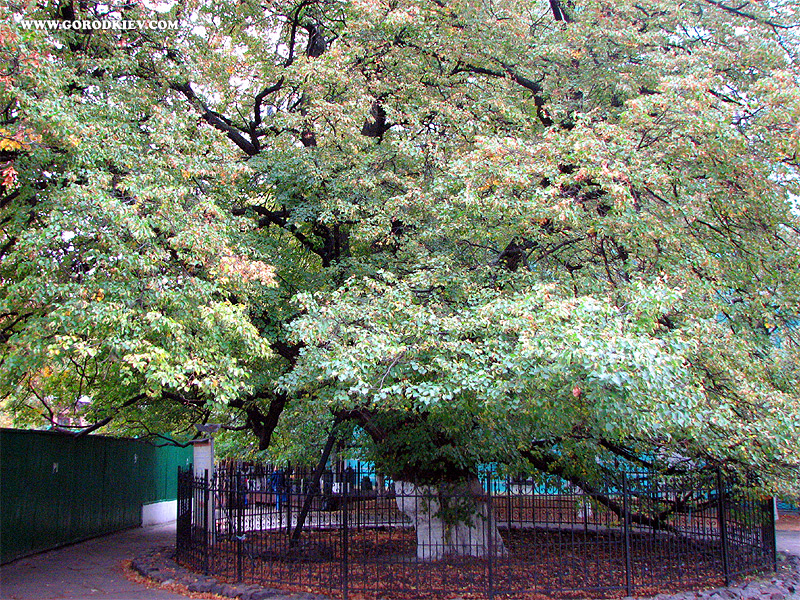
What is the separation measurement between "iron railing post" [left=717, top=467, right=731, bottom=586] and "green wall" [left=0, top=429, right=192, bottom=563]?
11.7 m

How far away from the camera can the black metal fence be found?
28.5 ft

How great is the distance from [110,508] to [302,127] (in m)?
11.1

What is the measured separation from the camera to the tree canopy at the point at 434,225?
750cm

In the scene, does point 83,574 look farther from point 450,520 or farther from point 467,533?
point 467,533

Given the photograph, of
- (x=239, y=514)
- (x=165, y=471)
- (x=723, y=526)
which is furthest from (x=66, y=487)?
(x=723, y=526)

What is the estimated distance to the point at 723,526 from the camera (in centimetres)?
954

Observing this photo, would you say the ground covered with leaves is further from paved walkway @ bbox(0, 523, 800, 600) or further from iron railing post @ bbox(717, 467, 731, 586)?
paved walkway @ bbox(0, 523, 800, 600)

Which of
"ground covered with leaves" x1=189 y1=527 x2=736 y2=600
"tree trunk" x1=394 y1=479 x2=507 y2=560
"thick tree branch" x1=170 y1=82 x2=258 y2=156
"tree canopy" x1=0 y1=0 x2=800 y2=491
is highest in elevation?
"thick tree branch" x1=170 y1=82 x2=258 y2=156

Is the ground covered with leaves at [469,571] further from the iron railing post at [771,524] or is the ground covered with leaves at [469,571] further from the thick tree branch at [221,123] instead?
the thick tree branch at [221,123]

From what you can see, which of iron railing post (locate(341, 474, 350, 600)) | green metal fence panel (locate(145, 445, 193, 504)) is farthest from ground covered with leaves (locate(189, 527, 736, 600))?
green metal fence panel (locate(145, 445, 193, 504))

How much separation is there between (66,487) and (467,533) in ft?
29.3

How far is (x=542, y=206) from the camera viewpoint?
28.6ft

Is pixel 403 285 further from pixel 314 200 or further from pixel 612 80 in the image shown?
pixel 612 80

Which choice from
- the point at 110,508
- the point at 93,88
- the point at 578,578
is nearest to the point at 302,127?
the point at 93,88
